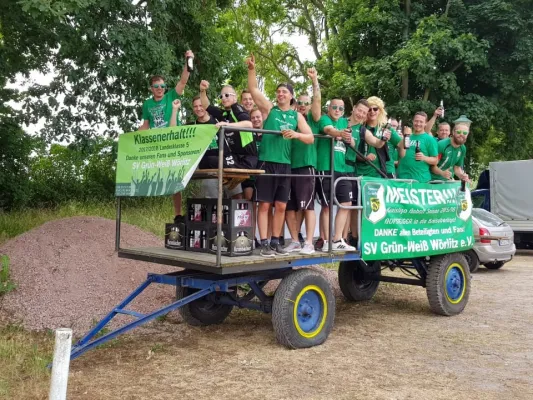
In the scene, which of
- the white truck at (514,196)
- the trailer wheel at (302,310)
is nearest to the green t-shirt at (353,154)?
the trailer wheel at (302,310)

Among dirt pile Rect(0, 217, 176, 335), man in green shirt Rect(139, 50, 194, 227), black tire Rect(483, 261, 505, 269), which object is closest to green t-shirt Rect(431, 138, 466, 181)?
man in green shirt Rect(139, 50, 194, 227)

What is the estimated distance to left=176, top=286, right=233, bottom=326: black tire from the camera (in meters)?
6.57

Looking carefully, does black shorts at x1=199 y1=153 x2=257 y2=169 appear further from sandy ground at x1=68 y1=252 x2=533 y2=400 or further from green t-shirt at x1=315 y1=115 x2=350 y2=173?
sandy ground at x1=68 y1=252 x2=533 y2=400

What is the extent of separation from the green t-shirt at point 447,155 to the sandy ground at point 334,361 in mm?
2032

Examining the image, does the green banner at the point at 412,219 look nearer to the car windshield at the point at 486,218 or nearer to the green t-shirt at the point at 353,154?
the green t-shirt at the point at 353,154

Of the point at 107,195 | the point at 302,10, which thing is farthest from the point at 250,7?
the point at 107,195

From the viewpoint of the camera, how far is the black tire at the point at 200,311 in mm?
6573

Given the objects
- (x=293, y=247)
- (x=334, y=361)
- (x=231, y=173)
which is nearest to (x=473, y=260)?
(x=293, y=247)

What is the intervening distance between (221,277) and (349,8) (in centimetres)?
1625

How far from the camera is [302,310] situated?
579cm

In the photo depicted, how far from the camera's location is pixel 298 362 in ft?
17.6

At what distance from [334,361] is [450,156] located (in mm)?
3800

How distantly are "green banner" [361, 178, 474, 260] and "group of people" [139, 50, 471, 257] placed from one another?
239mm

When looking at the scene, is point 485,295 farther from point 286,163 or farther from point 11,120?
point 11,120
